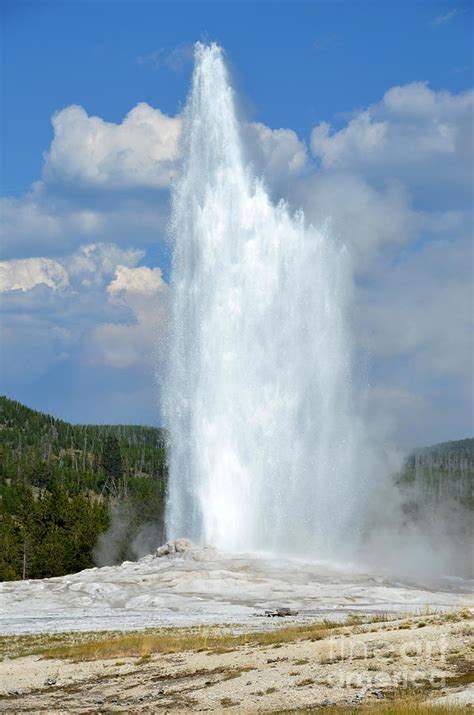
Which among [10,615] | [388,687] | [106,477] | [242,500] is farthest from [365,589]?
[106,477]

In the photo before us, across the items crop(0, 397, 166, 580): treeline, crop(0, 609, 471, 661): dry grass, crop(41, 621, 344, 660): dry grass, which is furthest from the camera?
crop(0, 397, 166, 580): treeline

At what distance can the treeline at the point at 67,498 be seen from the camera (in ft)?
220

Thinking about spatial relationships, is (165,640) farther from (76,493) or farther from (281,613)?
(76,493)

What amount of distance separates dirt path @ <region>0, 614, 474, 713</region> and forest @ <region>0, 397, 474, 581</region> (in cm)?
3157

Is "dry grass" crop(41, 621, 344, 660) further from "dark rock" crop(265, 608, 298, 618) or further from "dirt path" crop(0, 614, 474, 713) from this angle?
"dark rock" crop(265, 608, 298, 618)

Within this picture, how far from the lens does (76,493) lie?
397 ft

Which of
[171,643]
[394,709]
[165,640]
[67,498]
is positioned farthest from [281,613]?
[67,498]

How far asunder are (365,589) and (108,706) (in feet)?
76.8

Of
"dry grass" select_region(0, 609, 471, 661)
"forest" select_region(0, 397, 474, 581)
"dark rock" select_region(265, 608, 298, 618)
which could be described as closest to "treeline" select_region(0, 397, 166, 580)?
"forest" select_region(0, 397, 474, 581)

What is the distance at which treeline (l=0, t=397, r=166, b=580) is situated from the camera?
67125 millimetres

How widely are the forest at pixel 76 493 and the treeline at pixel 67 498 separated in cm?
9

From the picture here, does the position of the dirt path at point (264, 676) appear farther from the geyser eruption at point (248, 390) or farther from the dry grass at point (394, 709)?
the geyser eruption at point (248, 390)

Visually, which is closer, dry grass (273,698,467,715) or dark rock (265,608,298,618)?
dry grass (273,698,467,715)

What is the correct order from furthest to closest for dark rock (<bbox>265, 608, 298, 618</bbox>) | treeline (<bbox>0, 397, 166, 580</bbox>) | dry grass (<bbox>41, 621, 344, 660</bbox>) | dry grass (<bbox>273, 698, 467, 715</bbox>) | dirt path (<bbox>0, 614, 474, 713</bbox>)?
1. treeline (<bbox>0, 397, 166, 580</bbox>)
2. dark rock (<bbox>265, 608, 298, 618</bbox>)
3. dry grass (<bbox>41, 621, 344, 660</bbox>)
4. dirt path (<bbox>0, 614, 474, 713</bbox>)
5. dry grass (<bbox>273, 698, 467, 715</bbox>)
